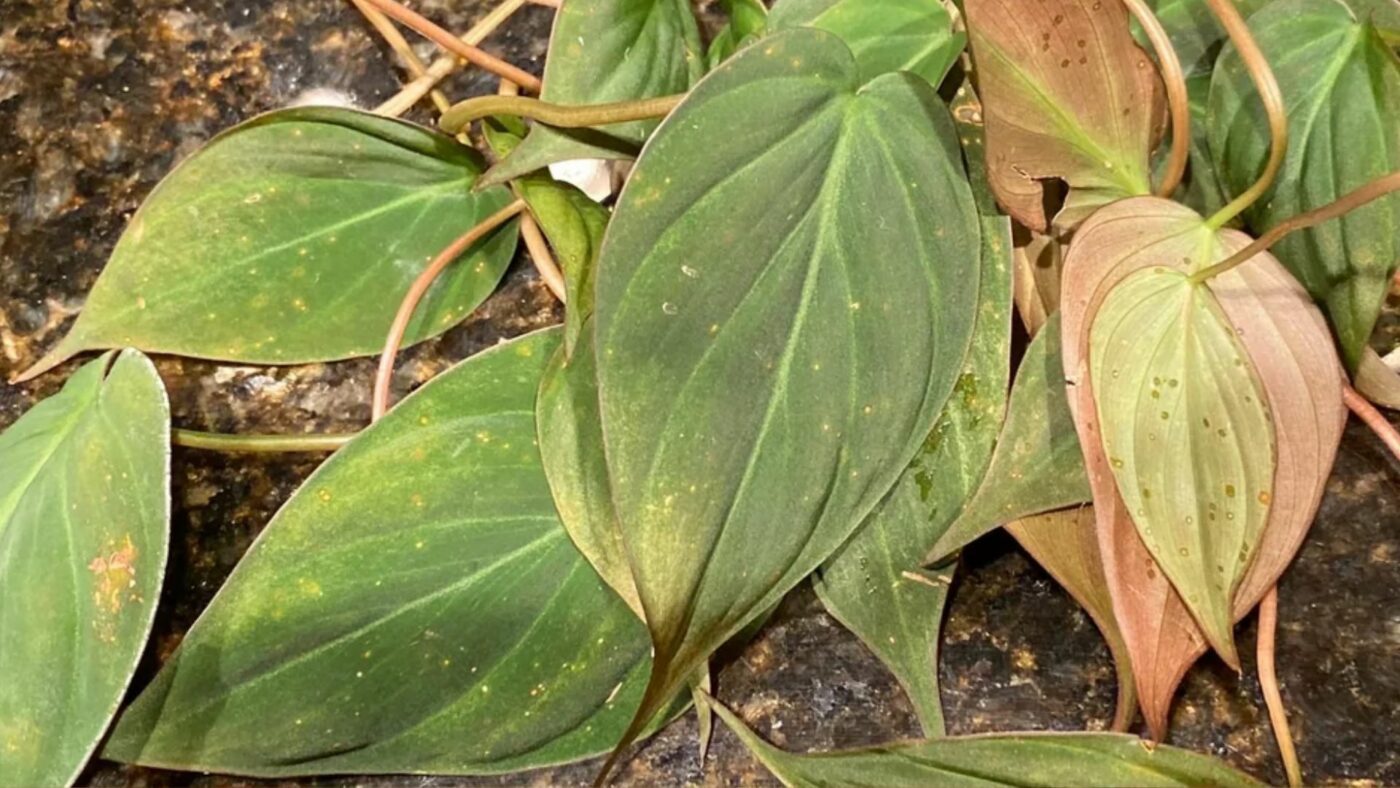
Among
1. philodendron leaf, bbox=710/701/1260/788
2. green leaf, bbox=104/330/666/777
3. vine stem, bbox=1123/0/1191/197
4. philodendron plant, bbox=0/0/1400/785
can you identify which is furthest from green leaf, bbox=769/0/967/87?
philodendron leaf, bbox=710/701/1260/788

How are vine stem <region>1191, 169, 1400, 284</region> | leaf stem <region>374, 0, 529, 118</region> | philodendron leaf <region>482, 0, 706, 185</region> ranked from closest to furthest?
vine stem <region>1191, 169, 1400, 284</region>, philodendron leaf <region>482, 0, 706, 185</region>, leaf stem <region>374, 0, 529, 118</region>

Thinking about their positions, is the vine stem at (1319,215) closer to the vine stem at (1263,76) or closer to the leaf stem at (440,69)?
the vine stem at (1263,76)

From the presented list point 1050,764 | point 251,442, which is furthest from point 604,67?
point 1050,764

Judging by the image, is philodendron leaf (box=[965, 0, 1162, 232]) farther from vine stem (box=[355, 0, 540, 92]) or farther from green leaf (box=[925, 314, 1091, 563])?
vine stem (box=[355, 0, 540, 92])

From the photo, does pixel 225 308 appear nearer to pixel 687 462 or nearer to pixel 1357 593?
pixel 687 462

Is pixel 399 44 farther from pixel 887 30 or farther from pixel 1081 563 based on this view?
pixel 1081 563

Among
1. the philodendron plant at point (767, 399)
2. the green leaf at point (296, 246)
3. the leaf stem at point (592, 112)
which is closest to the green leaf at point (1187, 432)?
the philodendron plant at point (767, 399)

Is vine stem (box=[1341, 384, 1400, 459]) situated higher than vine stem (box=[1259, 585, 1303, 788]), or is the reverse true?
vine stem (box=[1341, 384, 1400, 459])
